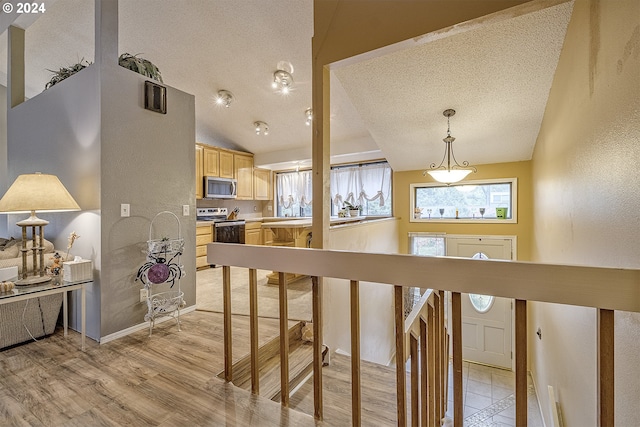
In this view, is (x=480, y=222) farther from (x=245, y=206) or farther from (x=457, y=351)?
(x=245, y=206)

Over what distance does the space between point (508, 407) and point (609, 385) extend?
3642 mm

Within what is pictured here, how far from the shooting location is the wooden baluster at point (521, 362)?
943mm

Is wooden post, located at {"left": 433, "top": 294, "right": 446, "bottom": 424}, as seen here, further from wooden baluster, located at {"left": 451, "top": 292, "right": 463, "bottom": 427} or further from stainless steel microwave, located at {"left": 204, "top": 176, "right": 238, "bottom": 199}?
stainless steel microwave, located at {"left": 204, "top": 176, "right": 238, "bottom": 199}

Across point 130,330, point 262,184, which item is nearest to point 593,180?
point 130,330

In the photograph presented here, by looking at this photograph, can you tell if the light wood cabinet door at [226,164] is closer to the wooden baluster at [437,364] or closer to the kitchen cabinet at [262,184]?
the kitchen cabinet at [262,184]

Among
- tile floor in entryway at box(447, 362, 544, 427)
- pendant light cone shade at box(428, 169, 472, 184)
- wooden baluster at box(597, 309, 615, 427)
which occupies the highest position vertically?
pendant light cone shade at box(428, 169, 472, 184)

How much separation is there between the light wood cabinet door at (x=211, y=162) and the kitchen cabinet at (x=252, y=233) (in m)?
1.21

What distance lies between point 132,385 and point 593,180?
9.44 feet

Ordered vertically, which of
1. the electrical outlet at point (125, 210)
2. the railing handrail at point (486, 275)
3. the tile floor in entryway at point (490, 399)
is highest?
A: the electrical outlet at point (125, 210)

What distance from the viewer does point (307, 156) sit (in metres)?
5.54

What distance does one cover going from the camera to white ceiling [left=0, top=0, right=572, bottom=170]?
231 centimetres

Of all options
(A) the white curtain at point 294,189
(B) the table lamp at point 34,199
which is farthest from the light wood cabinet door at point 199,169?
(B) the table lamp at point 34,199

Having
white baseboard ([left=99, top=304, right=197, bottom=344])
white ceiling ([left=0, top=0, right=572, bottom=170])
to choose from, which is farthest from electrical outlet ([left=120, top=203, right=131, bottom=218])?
white ceiling ([left=0, top=0, right=572, bottom=170])

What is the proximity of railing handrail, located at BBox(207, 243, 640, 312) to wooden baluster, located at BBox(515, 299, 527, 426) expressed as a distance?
75 millimetres
